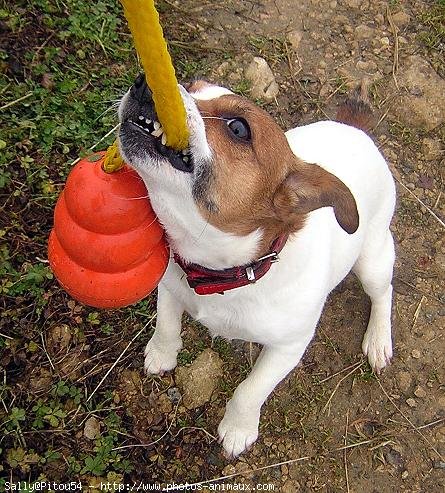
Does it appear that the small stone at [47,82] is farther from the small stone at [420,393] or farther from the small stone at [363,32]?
the small stone at [420,393]

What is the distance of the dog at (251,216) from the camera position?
2248 mm

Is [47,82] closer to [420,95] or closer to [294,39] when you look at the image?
[294,39]

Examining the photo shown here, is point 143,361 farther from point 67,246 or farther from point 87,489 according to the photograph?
point 67,246

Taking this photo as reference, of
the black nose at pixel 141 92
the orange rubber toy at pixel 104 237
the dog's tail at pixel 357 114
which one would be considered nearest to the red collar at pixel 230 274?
the orange rubber toy at pixel 104 237

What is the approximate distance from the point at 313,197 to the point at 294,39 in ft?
9.04

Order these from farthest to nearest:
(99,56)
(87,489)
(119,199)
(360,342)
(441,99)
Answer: (441,99)
(99,56)
(360,342)
(87,489)
(119,199)

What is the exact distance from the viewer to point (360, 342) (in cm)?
405

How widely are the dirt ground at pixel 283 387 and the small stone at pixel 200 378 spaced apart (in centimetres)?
3

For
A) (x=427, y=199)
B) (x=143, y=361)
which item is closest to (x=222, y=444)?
(x=143, y=361)

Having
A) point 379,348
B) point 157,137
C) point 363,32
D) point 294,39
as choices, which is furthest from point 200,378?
point 363,32

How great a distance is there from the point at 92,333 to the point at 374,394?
1612mm

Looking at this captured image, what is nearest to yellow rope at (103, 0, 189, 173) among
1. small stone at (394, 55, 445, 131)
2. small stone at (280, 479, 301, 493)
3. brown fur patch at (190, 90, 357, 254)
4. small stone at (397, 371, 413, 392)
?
brown fur patch at (190, 90, 357, 254)

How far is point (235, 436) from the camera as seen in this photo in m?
3.49

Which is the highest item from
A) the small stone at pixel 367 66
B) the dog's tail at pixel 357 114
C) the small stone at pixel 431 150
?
the dog's tail at pixel 357 114
